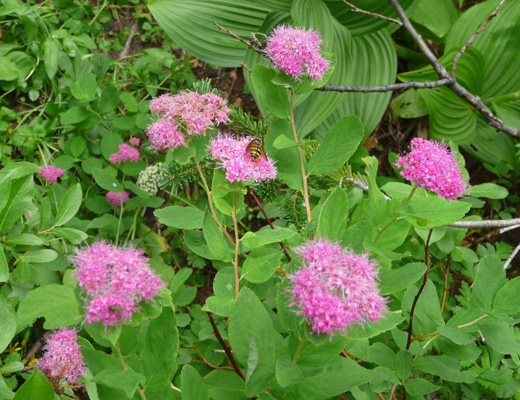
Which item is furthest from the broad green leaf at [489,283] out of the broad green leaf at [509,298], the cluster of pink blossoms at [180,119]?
the cluster of pink blossoms at [180,119]

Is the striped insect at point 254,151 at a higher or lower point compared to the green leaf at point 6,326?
higher

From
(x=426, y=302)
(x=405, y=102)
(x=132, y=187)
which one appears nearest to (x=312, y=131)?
(x=405, y=102)

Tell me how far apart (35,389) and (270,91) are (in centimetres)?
65

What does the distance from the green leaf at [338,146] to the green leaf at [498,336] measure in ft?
1.30

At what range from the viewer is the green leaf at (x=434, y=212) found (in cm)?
70

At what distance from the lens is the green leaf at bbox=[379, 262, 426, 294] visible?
67 centimetres

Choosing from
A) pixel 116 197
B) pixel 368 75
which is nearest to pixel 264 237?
pixel 116 197

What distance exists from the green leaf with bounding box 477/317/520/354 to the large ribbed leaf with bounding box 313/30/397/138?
103cm

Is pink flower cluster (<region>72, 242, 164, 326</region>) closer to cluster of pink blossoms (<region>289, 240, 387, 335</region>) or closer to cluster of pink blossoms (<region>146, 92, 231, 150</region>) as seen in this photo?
cluster of pink blossoms (<region>289, 240, 387, 335</region>)

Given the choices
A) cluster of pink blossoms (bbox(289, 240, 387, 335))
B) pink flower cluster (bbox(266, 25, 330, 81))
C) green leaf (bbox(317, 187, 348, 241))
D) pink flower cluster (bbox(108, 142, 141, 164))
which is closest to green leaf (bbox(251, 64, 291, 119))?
pink flower cluster (bbox(266, 25, 330, 81))

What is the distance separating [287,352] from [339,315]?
0.19 metres

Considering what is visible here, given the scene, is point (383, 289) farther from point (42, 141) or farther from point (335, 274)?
point (42, 141)

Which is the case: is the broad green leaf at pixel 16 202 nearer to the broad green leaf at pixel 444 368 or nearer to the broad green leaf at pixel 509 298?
the broad green leaf at pixel 444 368

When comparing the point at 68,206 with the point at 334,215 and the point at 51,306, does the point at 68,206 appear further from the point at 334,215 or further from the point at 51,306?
the point at 334,215
